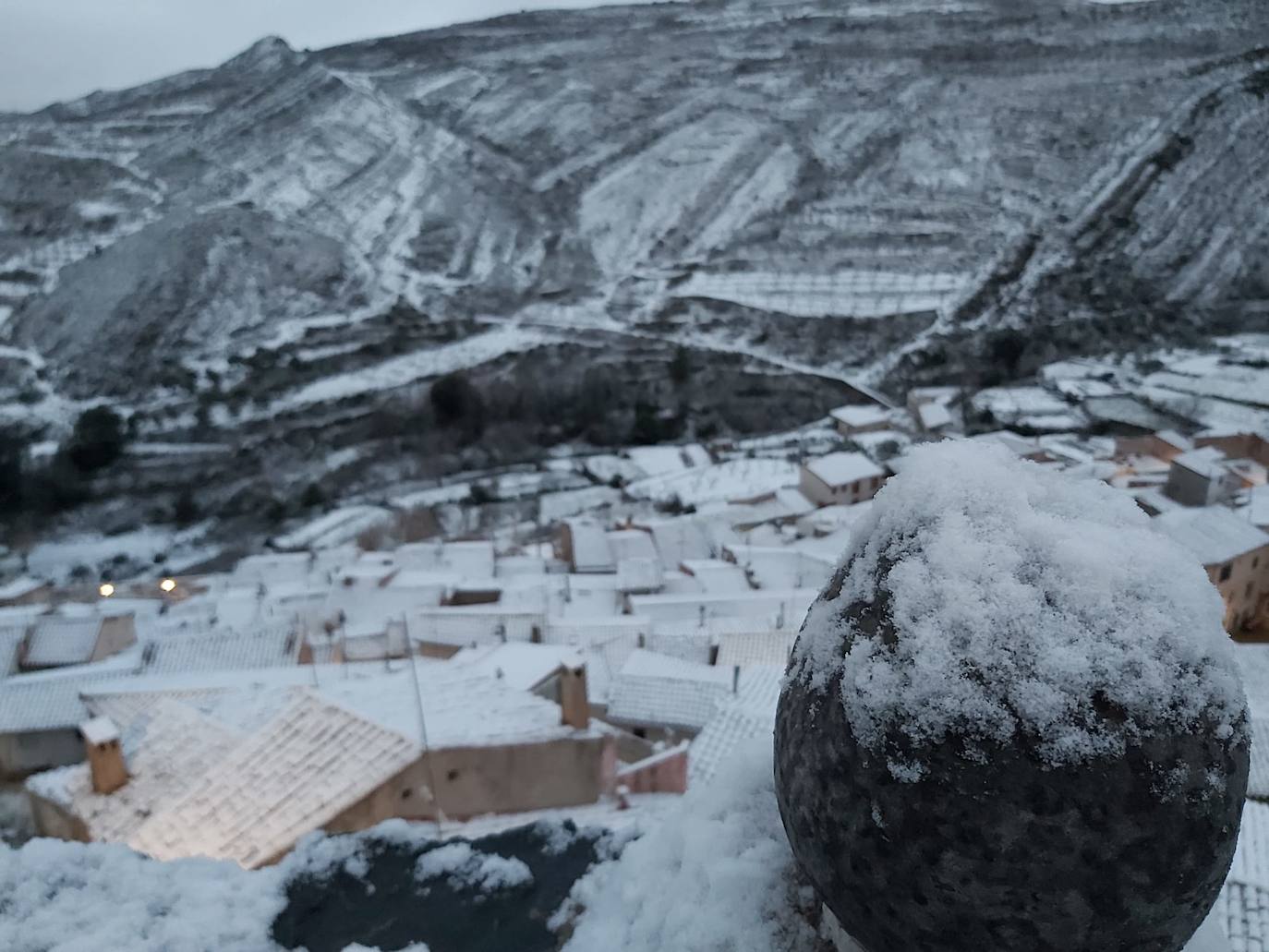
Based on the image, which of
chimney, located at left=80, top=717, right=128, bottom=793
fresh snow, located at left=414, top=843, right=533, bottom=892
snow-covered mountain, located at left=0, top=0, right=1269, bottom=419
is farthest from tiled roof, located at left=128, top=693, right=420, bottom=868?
snow-covered mountain, located at left=0, top=0, right=1269, bottom=419

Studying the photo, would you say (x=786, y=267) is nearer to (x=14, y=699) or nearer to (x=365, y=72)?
(x=365, y=72)

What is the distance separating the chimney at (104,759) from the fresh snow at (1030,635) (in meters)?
5.58

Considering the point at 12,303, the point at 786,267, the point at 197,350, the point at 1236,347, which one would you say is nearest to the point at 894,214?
the point at 786,267

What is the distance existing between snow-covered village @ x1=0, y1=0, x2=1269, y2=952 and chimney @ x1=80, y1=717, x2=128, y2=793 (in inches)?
1.5

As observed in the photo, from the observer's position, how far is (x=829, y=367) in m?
33.1

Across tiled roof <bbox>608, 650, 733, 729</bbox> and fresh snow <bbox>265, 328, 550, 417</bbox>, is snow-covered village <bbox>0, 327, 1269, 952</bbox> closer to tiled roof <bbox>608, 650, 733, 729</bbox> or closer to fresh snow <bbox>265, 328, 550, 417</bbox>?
tiled roof <bbox>608, 650, 733, 729</bbox>

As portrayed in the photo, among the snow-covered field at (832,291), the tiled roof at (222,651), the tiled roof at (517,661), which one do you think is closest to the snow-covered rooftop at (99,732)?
the tiled roof at (517,661)

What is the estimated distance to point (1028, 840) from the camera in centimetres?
157

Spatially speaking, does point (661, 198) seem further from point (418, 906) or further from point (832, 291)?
point (418, 906)

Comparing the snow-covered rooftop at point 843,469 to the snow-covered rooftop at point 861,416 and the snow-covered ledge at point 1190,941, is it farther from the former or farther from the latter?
the snow-covered ledge at point 1190,941

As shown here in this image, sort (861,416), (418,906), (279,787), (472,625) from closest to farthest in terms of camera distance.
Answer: (418,906), (279,787), (472,625), (861,416)

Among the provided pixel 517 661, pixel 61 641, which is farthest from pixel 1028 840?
pixel 61 641

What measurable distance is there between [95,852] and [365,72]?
5767cm

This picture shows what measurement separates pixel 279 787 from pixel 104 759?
180 cm
